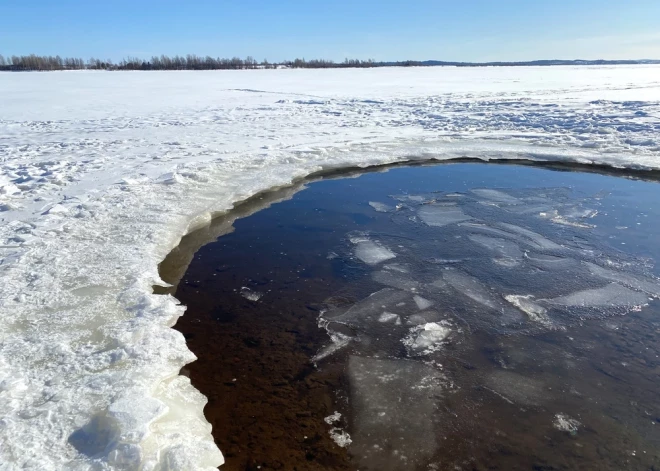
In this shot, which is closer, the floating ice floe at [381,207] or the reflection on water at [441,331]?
the reflection on water at [441,331]

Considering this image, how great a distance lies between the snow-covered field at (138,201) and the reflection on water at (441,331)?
1.28 ft

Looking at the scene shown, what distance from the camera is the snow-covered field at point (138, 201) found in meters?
2.38

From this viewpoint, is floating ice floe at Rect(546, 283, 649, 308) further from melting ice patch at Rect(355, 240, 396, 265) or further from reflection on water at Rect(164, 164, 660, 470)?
melting ice patch at Rect(355, 240, 396, 265)

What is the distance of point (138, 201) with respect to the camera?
583cm

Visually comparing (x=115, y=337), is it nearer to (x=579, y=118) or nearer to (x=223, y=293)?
(x=223, y=293)

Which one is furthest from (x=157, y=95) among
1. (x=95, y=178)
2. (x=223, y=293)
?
(x=223, y=293)

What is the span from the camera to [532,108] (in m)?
14.6

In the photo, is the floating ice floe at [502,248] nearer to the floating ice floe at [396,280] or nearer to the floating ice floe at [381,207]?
the floating ice floe at [396,280]

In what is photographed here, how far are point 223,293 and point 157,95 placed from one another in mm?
18941

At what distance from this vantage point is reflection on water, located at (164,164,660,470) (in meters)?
2.46

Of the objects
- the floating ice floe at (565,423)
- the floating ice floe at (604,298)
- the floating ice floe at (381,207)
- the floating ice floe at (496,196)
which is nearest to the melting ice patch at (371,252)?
the floating ice floe at (381,207)

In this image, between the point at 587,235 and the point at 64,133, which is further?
the point at 64,133

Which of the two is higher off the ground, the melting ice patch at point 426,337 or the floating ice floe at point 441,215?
the floating ice floe at point 441,215

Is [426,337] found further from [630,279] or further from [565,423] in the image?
[630,279]
